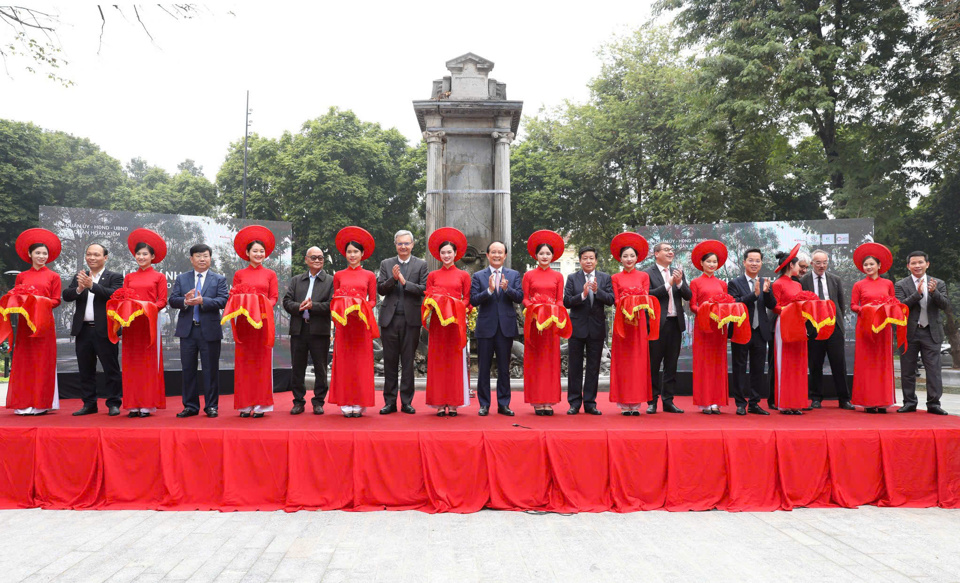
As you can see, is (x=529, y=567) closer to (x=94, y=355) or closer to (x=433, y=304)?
(x=433, y=304)

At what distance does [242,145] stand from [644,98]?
18.8 m

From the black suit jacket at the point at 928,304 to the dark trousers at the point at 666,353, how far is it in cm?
231

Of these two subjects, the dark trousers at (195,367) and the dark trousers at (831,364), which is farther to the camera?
the dark trousers at (831,364)

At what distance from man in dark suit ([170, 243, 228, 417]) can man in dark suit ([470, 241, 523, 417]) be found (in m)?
2.43

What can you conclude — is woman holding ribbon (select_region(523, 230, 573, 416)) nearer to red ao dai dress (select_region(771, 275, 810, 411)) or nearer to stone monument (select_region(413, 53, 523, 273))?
red ao dai dress (select_region(771, 275, 810, 411))

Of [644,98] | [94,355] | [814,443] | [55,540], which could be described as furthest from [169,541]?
[644,98]

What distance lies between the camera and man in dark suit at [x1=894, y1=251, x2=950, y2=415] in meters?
6.43

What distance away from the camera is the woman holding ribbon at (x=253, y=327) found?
224 inches

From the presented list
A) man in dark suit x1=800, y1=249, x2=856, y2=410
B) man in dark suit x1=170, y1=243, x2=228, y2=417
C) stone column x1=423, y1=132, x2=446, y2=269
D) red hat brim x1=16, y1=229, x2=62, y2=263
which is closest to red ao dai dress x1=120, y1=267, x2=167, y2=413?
man in dark suit x1=170, y1=243, x2=228, y2=417

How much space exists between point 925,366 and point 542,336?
13.0 feet

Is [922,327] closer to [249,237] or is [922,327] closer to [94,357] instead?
[249,237]

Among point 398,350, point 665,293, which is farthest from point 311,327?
point 665,293

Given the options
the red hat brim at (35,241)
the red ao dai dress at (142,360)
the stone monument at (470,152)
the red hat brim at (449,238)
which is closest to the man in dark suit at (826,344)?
the red hat brim at (449,238)

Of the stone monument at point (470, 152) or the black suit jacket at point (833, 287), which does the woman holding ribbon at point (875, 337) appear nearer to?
the black suit jacket at point (833, 287)
